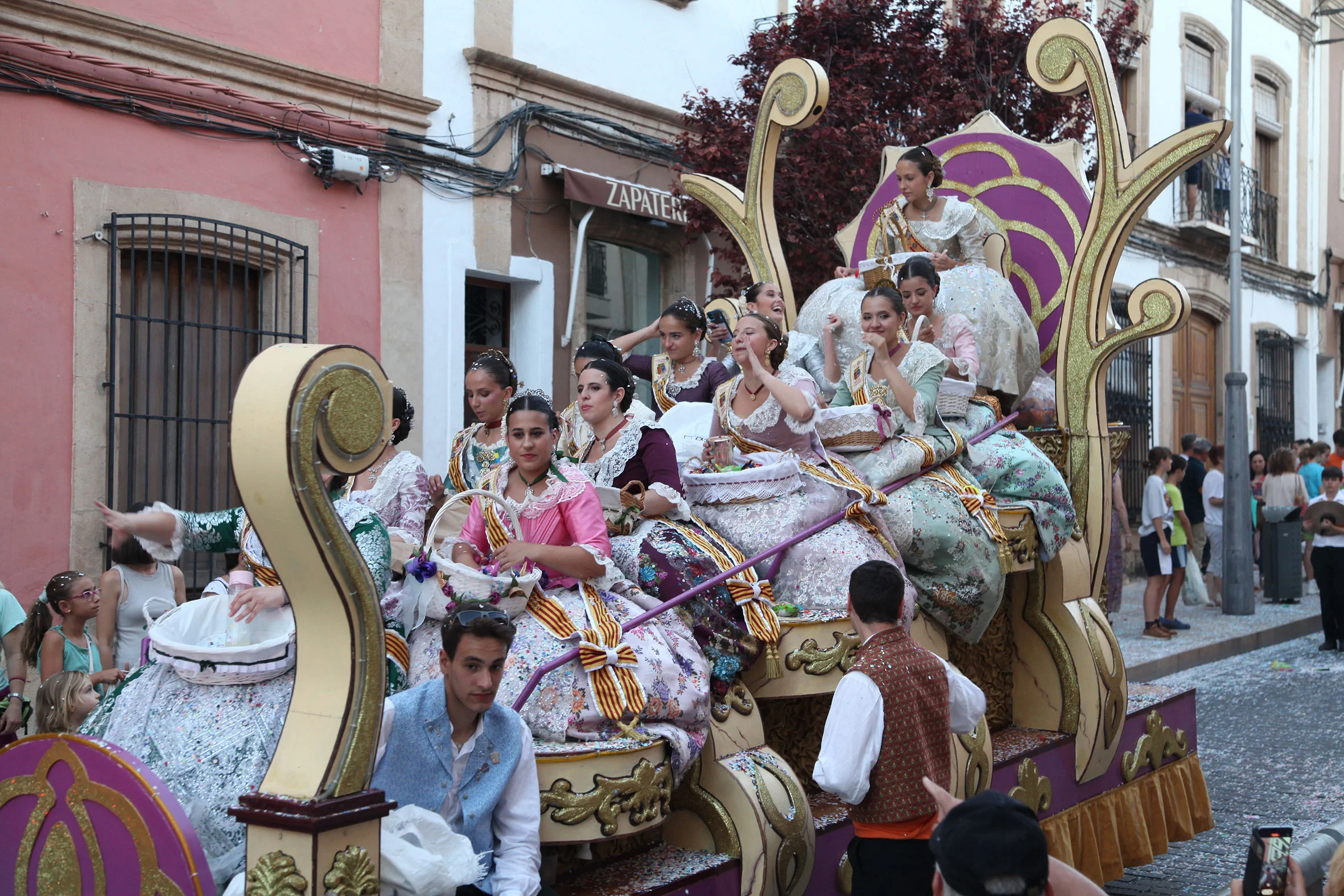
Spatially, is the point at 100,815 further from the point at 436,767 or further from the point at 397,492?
the point at 397,492

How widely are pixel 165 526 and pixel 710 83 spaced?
367 inches

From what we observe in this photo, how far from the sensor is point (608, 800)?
3037mm

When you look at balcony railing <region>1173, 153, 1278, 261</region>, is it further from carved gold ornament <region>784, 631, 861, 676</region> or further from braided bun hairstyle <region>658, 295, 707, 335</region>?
carved gold ornament <region>784, 631, 861, 676</region>

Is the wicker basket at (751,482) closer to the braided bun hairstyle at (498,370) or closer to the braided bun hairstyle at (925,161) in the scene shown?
the braided bun hairstyle at (498,370)

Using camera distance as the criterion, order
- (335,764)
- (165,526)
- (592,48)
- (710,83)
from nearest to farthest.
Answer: (335,764), (165,526), (592,48), (710,83)

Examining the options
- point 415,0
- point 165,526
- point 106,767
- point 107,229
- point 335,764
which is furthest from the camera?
point 415,0

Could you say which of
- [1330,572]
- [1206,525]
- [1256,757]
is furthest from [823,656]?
[1206,525]

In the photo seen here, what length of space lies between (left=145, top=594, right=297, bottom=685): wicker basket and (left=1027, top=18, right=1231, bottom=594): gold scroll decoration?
334cm

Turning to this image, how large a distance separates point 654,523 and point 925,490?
1.12 meters

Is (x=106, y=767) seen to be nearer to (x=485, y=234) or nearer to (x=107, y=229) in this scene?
(x=107, y=229)

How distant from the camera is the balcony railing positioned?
17.9 metres

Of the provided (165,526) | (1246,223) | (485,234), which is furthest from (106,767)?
(1246,223)

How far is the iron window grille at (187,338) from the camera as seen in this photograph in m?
7.87

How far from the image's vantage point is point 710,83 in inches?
462
